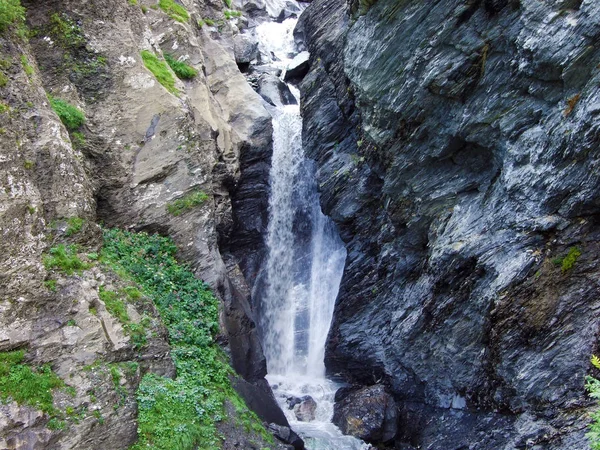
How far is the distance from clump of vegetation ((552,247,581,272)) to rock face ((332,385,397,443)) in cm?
811

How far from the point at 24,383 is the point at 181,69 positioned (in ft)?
49.3

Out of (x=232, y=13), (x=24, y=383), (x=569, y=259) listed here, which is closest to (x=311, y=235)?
(x=569, y=259)

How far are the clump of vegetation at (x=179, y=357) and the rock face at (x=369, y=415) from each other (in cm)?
461

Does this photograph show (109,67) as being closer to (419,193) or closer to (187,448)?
(419,193)

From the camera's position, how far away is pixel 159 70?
63.0ft

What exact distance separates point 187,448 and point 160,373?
212 centimetres

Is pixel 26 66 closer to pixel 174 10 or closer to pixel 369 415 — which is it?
pixel 174 10

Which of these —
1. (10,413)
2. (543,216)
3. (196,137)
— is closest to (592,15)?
(543,216)

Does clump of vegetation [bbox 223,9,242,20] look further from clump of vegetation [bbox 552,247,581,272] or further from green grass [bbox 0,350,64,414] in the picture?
green grass [bbox 0,350,64,414]

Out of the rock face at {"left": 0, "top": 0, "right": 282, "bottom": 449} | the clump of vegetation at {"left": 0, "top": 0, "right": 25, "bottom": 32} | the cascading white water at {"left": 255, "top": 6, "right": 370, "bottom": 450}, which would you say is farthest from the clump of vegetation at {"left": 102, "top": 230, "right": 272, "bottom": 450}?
the cascading white water at {"left": 255, "top": 6, "right": 370, "bottom": 450}

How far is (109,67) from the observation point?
Result: 17344mm

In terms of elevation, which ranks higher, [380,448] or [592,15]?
[592,15]

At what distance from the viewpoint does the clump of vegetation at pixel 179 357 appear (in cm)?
1093

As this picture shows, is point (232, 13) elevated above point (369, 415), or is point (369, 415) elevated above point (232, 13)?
point (232, 13)
